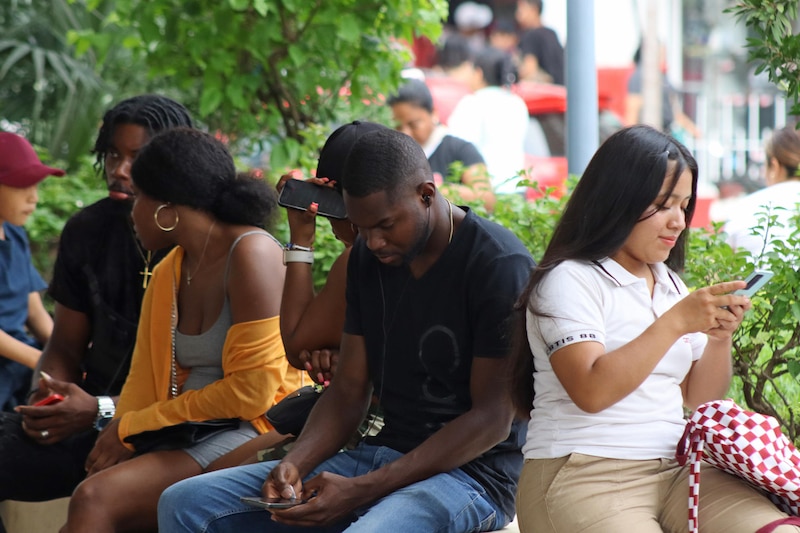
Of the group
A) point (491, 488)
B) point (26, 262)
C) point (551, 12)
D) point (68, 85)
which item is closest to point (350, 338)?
point (491, 488)

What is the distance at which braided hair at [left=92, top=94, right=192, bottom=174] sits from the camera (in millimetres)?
4445

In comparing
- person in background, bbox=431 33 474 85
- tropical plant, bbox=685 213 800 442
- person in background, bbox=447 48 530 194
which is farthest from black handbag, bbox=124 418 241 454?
person in background, bbox=431 33 474 85

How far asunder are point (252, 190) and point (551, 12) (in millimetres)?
11968

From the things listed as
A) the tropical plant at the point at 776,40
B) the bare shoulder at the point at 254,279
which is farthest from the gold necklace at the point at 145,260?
the tropical plant at the point at 776,40

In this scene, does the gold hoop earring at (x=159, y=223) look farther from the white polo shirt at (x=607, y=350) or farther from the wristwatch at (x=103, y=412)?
the white polo shirt at (x=607, y=350)

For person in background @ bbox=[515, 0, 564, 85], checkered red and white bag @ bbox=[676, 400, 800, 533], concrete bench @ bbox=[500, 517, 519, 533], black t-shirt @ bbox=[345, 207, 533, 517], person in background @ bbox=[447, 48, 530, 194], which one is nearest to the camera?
checkered red and white bag @ bbox=[676, 400, 800, 533]

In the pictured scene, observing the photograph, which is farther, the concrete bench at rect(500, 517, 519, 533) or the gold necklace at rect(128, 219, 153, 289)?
the gold necklace at rect(128, 219, 153, 289)

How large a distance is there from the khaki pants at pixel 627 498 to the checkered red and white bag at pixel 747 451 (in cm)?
6

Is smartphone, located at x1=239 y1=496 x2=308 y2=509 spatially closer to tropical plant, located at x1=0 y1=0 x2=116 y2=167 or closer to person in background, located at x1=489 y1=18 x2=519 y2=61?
tropical plant, located at x1=0 y1=0 x2=116 y2=167

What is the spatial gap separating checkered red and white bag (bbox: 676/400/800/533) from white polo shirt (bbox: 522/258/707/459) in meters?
0.17

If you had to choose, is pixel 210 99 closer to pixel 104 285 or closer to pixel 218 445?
pixel 104 285

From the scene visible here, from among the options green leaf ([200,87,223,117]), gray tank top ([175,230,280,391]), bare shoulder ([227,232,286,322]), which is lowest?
gray tank top ([175,230,280,391])

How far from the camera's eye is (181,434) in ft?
11.9

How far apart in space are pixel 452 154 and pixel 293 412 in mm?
3915
